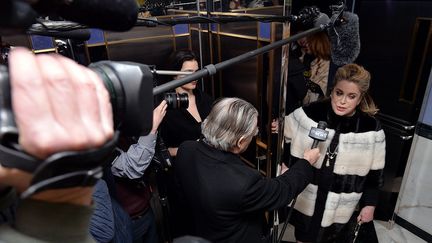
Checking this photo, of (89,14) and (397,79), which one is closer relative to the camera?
(89,14)

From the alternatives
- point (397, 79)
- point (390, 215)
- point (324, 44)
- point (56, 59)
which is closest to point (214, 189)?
point (56, 59)

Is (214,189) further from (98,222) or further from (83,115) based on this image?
(83,115)

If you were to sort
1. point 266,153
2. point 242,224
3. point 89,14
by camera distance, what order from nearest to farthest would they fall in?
point 89,14, point 242,224, point 266,153

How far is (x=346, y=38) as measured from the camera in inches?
56.6

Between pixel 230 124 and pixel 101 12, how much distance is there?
2.57 ft

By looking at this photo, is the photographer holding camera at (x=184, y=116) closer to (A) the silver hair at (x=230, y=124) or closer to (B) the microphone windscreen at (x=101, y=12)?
(A) the silver hair at (x=230, y=124)

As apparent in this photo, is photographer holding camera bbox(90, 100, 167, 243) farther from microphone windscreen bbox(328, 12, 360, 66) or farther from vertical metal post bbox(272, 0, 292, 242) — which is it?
microphone windscreen bbox(328, 12, 360, 66)

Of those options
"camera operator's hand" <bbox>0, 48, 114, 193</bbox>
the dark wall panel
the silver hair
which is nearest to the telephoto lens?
the silver hair

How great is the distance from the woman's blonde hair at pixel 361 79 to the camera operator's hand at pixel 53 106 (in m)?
1.57

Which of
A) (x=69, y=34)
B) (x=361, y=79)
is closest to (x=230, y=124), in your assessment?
(x=69, y=34)

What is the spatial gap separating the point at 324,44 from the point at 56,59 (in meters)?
2.35

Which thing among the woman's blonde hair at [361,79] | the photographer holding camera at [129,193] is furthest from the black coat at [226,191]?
the woman's blonde hair at [361,79]

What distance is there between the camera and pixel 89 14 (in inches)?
20.4

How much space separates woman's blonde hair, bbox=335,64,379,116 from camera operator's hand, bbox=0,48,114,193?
1565mm
